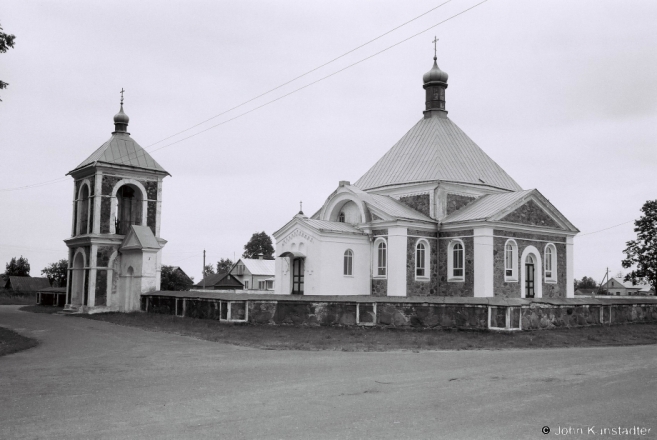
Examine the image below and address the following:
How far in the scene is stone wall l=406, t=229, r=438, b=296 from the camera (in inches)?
995

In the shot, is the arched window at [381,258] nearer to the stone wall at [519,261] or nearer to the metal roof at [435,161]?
the metal roof at [435,161]

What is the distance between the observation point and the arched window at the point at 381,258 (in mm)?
25594

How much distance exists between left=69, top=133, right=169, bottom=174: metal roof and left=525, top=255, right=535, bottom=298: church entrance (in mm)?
16917

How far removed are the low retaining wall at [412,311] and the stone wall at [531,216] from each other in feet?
18.2

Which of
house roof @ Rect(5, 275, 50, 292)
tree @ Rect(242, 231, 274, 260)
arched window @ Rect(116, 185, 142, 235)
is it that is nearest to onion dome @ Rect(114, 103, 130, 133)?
arched window @ Rect(116, 185, 142, 235)

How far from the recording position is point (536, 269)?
86.5 feet

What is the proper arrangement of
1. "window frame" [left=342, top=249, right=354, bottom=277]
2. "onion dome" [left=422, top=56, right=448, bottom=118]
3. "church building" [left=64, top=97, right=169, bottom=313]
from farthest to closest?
"onion dome" [left=422, top=56, right=448, bottom=118] < "church building" [left=64, top=97, right=169, bottom=313] < "window frame" [left=342, top=249, right=354, bottom=277]

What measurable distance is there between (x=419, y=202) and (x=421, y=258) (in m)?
2.88

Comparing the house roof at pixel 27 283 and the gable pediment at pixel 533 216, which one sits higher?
the gable pediment at pixel 533 216

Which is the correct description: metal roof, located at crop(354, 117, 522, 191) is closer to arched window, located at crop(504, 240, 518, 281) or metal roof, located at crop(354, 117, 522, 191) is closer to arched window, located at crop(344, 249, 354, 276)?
arched window, located at crop(504, 240, 518, 281)

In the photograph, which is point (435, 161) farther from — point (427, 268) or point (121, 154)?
point (121, 154)

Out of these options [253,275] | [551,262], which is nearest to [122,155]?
[551,262]

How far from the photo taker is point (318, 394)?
8172mm

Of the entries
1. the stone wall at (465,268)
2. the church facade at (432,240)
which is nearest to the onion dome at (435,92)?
the church facade at (432,240)
